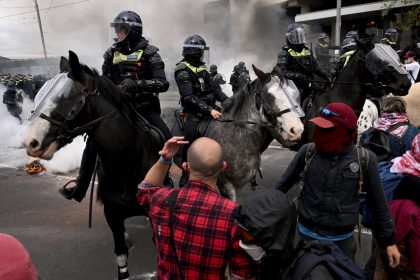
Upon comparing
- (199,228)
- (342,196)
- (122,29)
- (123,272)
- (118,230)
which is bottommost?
(123,272)

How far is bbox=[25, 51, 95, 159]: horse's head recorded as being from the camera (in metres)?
2.91

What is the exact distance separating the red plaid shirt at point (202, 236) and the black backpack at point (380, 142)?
5.81ft

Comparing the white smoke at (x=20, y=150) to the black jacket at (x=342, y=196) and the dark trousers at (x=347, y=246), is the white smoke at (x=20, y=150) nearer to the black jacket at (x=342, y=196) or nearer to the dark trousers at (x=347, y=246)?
the black jacket at (x=342, y=196)

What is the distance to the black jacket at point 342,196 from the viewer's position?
8.19 ft

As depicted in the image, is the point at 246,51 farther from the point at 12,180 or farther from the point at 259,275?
the point at 259,275

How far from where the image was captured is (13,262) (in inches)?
45.4

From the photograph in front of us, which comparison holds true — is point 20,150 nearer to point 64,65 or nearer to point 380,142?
point 64,65

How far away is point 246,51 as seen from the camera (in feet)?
103

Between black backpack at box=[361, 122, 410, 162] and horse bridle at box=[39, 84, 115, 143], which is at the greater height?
horse bridle at box=[39, 84, 115, 143]

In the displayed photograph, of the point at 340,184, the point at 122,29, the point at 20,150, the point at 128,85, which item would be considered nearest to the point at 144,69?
the point at 128,85

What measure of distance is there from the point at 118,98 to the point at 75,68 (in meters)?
0.53

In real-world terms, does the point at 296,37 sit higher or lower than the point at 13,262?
higher

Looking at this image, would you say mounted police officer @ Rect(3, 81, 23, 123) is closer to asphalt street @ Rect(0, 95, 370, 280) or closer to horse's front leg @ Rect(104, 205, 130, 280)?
asphalt street @ Rect(0, 95, 370, 280)

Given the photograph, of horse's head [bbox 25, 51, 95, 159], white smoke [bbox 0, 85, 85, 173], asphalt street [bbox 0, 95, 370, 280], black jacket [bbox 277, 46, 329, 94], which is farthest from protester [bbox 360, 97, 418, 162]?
white smoke [bbox 0, 85, 85, 173]
